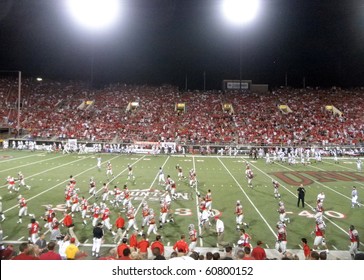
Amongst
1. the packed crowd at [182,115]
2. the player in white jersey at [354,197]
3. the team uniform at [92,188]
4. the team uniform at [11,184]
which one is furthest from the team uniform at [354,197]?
the packed crowd at [182,115]

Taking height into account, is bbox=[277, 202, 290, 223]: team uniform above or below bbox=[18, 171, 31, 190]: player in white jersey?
below

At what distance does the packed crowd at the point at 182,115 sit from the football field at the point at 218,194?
12.3 metres

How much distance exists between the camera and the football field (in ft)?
37.8

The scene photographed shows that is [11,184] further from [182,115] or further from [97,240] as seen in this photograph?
[182,115]

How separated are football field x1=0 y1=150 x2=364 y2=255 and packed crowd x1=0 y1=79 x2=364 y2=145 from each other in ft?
40.3

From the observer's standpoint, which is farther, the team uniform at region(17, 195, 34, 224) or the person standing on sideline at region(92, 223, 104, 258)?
the team uniform at region(17, 195, 34, 224)

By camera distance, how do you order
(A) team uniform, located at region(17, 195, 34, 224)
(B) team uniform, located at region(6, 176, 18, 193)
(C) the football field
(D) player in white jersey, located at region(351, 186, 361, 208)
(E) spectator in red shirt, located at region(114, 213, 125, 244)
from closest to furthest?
1. (E) spectator in red shirt, located at region(114, 213, 125, 244)
2. (C) the football field
3. (A) team uniform, located at region(17, 195, 34, 224)
4. (D) player in white jersey, located at region(351, 186, 361, 208)
5. (B) team uniform, located at region(6, 176, 18, 193)

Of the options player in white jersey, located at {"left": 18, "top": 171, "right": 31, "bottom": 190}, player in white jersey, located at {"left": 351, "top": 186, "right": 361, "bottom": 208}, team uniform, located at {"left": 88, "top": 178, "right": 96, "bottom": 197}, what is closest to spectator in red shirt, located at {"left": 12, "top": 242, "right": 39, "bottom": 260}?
team uniform, located at {"left": 88, "top": 178, "right": 96, "bottom": 197}

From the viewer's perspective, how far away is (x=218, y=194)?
57.1 feet

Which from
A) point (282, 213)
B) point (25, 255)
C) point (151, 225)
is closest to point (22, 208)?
point (151, 225)

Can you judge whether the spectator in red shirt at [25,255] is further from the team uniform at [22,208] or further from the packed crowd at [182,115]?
the packed crowd at [182,115]

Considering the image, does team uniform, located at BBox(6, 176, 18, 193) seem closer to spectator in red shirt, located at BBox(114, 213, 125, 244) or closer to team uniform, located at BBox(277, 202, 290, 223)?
spectator in red shirt, located at BBox(114, 213, 125, 244)

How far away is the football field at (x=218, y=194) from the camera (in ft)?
37.8
